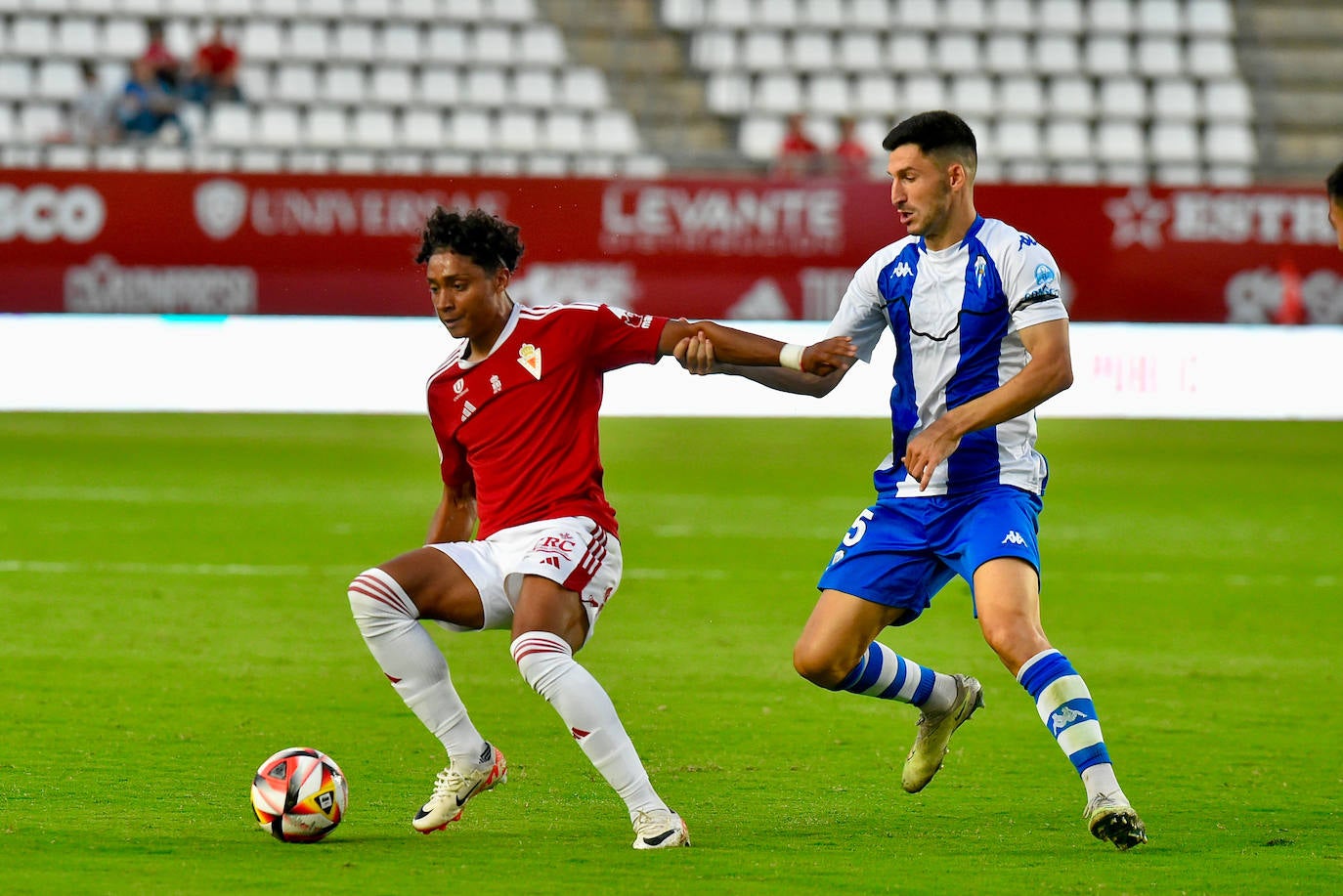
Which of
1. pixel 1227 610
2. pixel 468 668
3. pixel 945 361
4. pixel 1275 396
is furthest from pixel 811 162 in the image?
pixel 945 361

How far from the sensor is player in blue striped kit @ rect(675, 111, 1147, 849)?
508 centimetres

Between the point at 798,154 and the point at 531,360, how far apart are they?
1629 centimetres

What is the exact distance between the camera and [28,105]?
21.4 m

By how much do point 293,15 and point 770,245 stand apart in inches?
285

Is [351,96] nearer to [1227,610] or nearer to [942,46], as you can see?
[942,46]

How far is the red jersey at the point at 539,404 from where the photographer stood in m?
5.34

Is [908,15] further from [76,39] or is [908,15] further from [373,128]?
[76,39]

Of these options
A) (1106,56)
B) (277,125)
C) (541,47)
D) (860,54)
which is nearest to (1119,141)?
(1106,56)

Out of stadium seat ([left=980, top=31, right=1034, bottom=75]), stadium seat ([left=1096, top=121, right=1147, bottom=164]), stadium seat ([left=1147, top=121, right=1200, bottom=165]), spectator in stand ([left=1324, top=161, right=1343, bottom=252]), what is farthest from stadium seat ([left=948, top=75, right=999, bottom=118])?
spectator in stand ([left=1324, top=161, right=1343, bottom=252])

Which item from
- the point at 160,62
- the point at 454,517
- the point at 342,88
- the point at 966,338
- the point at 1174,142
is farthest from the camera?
the point at 1174,142

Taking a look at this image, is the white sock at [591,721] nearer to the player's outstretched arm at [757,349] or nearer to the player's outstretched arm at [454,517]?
the player's outstretched arm at [454,517]

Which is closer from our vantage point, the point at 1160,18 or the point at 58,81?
the point at 58,81

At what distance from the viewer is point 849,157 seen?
2098 centimetres

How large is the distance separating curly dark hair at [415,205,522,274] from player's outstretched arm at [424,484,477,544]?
75 cm
